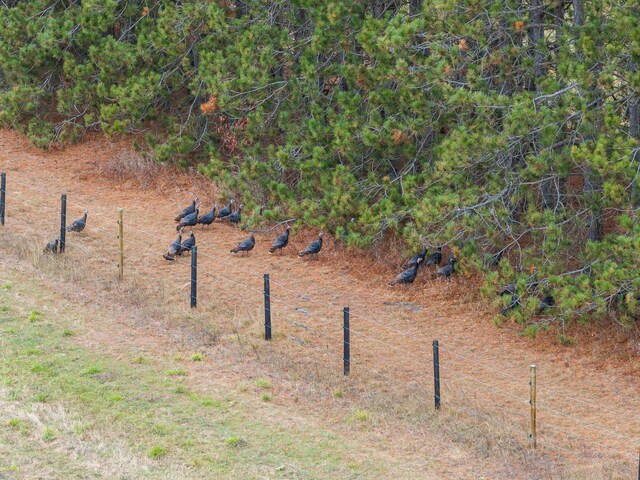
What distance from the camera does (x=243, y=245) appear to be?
71.3ft

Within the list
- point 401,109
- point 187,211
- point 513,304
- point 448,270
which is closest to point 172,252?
point 187,211

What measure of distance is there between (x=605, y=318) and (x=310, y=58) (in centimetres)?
891

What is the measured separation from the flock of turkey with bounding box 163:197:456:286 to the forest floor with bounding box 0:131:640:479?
0.86 ft

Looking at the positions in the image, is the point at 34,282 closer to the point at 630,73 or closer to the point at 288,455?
the point at 288,455

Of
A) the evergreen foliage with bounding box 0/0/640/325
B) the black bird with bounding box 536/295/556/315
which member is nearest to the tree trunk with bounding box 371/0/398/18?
the evergreen foliage with bounding box 0/0/640/325

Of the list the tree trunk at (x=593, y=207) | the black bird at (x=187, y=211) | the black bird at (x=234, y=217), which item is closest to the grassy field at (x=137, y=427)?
the tree trunk at (x=593, y=207)

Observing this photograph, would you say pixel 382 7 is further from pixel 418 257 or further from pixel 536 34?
pixel 418 257

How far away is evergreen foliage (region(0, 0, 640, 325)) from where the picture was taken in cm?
1689

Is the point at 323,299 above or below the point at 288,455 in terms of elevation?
above

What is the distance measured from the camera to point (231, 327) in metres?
17.8

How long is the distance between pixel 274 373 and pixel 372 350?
83.8 inches

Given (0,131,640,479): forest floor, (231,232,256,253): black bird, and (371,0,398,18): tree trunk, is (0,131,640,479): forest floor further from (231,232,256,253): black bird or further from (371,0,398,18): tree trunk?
(371,0,398,18): tree trunk

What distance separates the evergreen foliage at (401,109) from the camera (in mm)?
16891

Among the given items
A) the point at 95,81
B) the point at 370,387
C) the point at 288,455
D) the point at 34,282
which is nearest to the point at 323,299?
the point at 370,387
